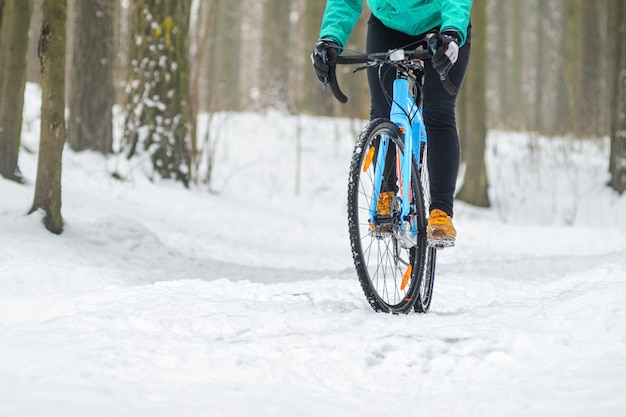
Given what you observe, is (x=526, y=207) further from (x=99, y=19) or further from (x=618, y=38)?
(x=99, y=19)

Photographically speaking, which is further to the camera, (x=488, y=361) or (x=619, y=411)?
(x=488, y=361)

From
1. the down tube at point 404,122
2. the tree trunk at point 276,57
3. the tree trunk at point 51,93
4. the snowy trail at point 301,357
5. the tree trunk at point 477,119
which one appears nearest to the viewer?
the snowy trail at point 301,357

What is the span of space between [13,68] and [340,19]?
2604 millimetres

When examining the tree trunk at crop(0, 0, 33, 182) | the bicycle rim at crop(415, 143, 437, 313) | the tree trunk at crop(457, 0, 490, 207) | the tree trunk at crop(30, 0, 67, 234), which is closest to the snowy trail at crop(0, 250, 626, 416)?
the bicycle rim at crop(415, 143, 437, 313)

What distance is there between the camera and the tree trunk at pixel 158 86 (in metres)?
6.98

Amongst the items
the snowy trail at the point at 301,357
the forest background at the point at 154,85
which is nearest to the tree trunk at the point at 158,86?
the forest background at the point at 154,85

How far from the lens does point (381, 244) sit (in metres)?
3.25

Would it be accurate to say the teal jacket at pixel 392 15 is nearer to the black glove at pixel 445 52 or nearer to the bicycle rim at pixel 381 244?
the black glove at pixel 445 52

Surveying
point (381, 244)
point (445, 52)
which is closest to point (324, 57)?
point (445, 52)

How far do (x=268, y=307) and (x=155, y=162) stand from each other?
4430mm

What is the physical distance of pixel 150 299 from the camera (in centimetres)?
292

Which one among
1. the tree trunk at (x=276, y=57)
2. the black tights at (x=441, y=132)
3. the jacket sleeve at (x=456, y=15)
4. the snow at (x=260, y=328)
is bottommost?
the snow at (x=260, y=328)

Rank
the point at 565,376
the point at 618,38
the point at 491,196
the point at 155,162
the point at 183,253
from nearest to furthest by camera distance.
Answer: the point at 565,376 < the point at 183,253 < the point at 155,162 < the point at 618,38 < the point at 491,196

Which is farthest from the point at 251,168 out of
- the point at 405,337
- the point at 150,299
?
the point at 405,337
